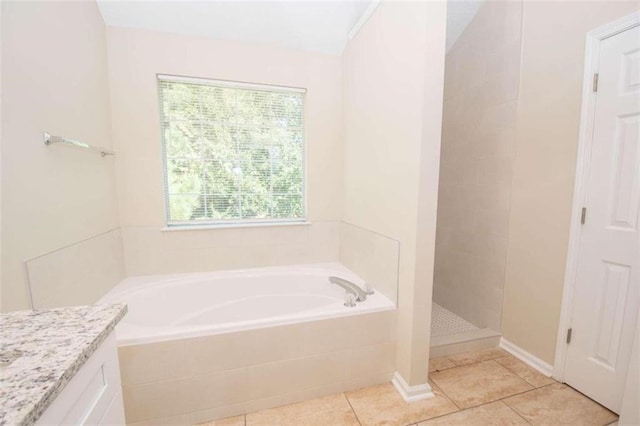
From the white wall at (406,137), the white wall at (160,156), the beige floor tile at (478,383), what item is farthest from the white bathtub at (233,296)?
the beige floor tile at (478,383)

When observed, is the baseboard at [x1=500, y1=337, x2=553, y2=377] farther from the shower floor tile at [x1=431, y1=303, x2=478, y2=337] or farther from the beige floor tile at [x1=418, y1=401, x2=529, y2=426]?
the beige floor tile at [x1=418, y1=401, x2=529, y2=426]

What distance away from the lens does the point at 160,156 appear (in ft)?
7.20

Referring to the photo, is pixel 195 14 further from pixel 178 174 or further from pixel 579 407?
pixel 579 407

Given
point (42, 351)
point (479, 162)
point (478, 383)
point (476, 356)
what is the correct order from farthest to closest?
point (479, 162)
point (476, 356)
point (478, 383)
point (42, 351)

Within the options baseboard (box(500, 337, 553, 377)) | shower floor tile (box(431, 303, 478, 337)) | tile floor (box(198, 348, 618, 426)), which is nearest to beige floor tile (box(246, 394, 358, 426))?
tile floor (box(198, 348, 618, 426))

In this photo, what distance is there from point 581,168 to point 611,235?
39 cm

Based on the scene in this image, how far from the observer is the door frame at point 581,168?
1531 millimetres

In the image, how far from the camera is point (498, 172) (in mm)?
2131

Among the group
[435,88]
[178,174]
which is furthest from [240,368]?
[435,88]

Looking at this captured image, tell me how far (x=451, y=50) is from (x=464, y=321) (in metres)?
2.40

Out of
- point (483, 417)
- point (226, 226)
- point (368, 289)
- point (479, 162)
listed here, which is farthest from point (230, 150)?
point (483, 417)

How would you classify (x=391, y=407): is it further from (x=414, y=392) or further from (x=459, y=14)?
(x=459, y=14)

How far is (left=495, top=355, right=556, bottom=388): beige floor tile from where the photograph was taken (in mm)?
1742

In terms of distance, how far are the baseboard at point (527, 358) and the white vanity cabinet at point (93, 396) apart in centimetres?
230
